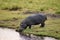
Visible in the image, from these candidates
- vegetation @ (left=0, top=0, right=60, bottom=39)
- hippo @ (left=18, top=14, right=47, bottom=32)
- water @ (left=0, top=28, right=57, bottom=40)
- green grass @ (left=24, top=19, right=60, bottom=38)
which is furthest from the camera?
hippo @ (left=18, top=14, right=47, bottom=32)

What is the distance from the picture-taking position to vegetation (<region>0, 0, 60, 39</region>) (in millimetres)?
13914

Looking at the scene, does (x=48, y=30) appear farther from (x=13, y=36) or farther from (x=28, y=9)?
(x=28, y=9)

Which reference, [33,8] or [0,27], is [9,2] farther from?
[0,27]

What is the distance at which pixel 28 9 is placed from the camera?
20203 millimetres

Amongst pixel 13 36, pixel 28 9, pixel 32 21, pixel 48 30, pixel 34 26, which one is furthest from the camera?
pixel 28 9

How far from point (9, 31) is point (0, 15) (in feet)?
14.7

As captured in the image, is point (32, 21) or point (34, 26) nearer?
point (32, 21)

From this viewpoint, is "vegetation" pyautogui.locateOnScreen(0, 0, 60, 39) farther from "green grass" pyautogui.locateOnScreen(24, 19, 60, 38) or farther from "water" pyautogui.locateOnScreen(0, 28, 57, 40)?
"water" pyautogui.locateOnScreen(0, 28, 57, 40)

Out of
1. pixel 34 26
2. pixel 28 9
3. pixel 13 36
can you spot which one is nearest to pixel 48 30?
pixel 34 26

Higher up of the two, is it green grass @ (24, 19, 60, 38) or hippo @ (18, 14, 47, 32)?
hippo @ (18, 14, 47, 32)

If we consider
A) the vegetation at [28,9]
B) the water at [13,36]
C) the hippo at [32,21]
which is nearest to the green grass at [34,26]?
the vegetation at [28,9]

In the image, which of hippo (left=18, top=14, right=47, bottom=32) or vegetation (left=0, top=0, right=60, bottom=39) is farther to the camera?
hippo (left=18, top=14, right=47, bottom=32)

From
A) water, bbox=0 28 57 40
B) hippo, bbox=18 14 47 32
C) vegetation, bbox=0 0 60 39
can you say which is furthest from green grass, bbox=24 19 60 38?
water, bbox=0 28 57 40

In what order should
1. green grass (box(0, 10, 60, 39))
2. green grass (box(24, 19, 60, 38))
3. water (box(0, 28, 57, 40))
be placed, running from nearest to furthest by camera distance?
water (box(0, 28, 57, 40)) < green grass (box(24, 19, 60, 38)) < green grass (box(0, 10, 60, 39))
